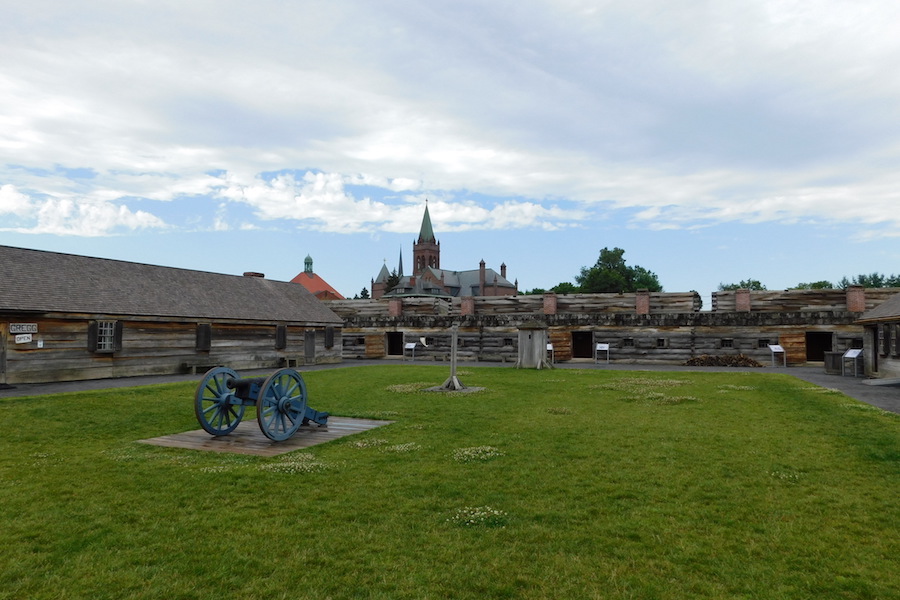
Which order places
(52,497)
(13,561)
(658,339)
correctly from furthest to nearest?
(658,339), (52,497), (13,561)

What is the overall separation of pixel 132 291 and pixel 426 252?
340 ft

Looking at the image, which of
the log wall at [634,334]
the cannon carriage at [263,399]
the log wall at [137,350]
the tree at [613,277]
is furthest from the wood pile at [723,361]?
the tree at [613,277]

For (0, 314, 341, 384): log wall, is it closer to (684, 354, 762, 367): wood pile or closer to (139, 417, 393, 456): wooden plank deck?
(139, 417, 393, 456): wooden plank deck

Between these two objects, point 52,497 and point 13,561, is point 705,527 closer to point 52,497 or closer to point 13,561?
point 13,561

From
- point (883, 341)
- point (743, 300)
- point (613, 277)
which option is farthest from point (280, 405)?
point (613, 277)

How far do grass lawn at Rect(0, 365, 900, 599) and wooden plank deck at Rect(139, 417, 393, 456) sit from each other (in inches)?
16.5

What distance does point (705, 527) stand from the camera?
568 centimetres

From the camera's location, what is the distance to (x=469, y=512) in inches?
238

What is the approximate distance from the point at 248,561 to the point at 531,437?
20.0 feet

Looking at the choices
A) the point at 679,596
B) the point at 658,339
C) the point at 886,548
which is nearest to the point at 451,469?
the point at 679,596

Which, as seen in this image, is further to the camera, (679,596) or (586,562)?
(586,562)

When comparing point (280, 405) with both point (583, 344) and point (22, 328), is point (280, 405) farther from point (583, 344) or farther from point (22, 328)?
point (583, 344)

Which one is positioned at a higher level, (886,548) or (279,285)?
(279,285)

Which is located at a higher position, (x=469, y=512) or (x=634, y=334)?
(x=634, y=334)
